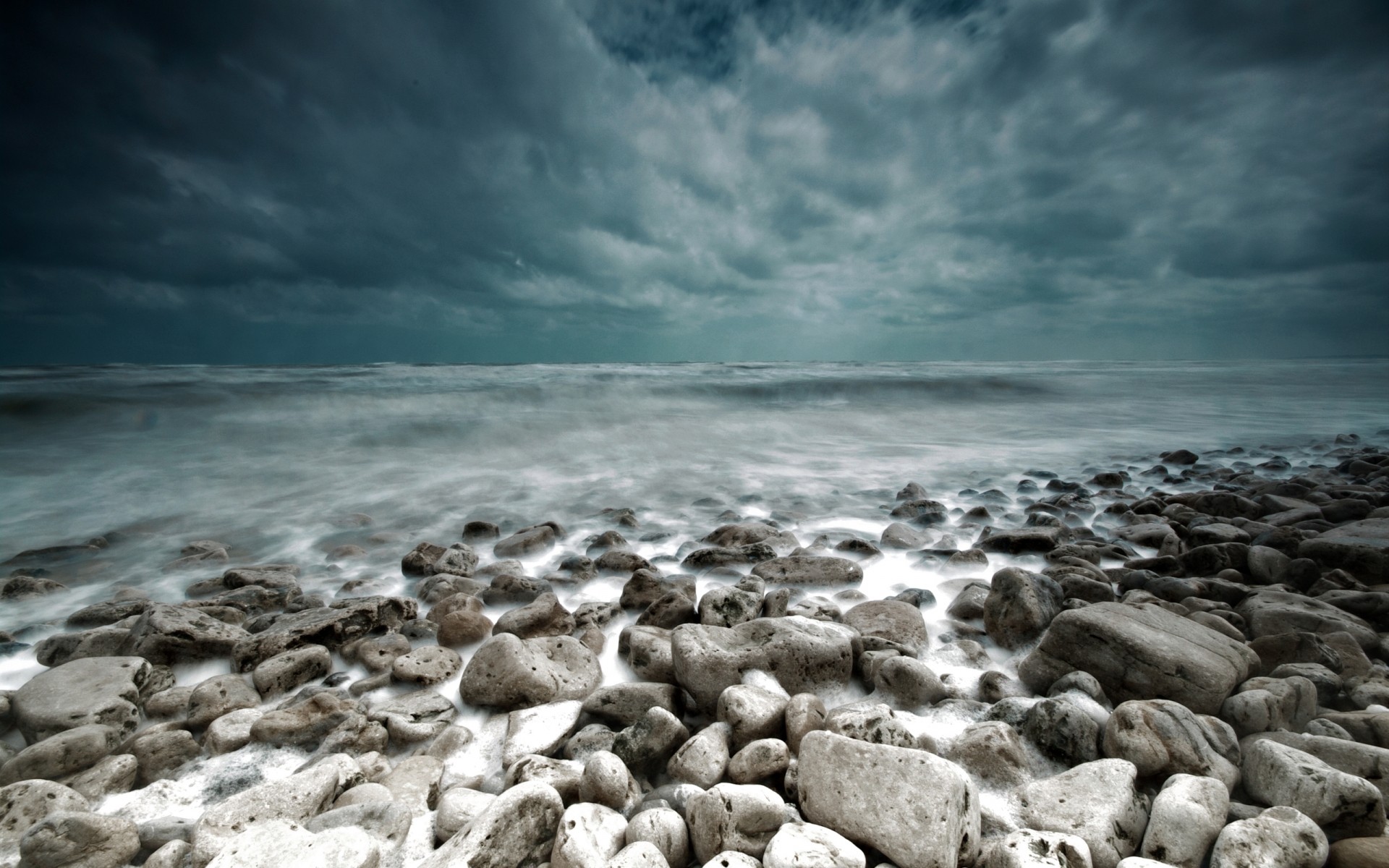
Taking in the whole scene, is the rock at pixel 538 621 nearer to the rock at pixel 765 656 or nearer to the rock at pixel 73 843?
the rock at pixel 765 656

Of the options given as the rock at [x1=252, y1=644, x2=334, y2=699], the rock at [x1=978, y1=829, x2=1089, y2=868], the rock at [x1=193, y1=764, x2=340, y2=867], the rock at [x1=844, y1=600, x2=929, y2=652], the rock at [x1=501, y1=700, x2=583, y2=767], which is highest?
the rock at [x1=978, y1=829, x2=1089, y2=868]

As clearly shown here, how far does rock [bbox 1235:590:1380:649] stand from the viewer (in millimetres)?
2316

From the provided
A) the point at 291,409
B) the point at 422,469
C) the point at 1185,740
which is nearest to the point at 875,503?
the point at 1185,740

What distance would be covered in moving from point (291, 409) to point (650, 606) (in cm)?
1201

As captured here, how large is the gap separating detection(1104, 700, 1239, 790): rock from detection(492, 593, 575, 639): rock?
2114 millimetres

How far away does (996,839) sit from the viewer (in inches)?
52.7

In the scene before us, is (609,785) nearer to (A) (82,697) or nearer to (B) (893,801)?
(B) (893,801)

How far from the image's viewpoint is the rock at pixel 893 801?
1276 mm

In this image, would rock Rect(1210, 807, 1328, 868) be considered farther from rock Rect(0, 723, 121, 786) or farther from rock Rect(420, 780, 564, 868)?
rock Rect(0, 723, 121, 786)

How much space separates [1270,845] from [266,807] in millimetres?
2409

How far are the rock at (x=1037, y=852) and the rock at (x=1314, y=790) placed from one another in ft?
2.07

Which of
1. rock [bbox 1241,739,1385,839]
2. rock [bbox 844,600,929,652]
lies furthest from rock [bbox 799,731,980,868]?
rock [bbox 844,600,929,652]

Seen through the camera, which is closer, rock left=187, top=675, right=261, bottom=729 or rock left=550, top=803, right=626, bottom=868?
rock left=550, top=803, right=626, bottom=868

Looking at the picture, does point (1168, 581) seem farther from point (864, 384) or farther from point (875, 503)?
point (864, 384)
